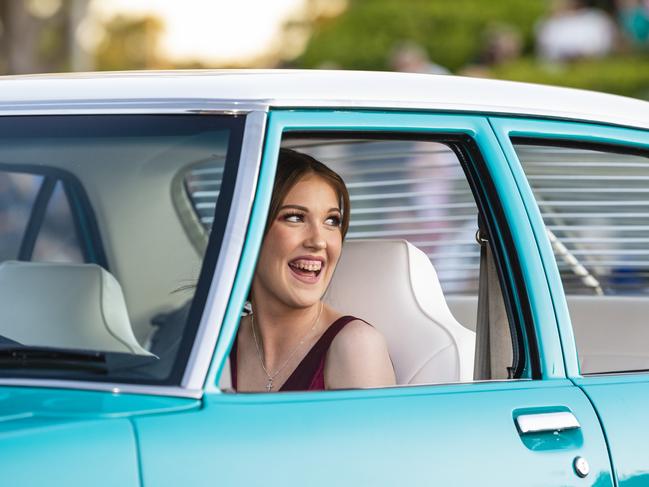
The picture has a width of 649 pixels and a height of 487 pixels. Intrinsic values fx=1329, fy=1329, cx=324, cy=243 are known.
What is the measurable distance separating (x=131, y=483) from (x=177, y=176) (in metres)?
1.50

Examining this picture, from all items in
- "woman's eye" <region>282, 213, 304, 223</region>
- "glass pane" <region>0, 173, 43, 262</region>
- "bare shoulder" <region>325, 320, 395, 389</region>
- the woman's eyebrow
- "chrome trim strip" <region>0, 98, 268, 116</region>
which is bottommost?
"bare shoulder" <region>325, 320, 395, 389</region>

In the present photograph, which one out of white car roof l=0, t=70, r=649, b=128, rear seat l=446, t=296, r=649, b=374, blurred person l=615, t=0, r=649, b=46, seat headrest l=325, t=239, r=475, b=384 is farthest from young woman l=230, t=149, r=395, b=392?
blurred person l=615, t=0, r=649, b=46

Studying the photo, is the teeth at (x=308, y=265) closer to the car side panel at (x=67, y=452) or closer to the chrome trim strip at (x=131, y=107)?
the chrome trim strip at (x=131, y=107)

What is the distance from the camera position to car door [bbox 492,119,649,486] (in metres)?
2.83

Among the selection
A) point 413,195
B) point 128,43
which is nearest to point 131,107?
point 413,195

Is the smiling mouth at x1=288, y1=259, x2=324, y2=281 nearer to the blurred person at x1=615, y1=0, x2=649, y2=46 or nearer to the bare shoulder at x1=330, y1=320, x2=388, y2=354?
the bare shoulder at x1=330, y1=320, x2=388, y2=354

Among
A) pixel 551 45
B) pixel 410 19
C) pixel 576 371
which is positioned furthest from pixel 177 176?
pixel 410 19

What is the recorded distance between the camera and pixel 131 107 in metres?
2.61

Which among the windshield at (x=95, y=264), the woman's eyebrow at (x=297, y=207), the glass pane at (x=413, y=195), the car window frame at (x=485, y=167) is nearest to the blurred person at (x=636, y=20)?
the glass pane at (x=413, y=195)

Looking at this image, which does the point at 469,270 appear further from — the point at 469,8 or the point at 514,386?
the point at 469,8

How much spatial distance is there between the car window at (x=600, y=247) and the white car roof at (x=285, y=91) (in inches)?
27.9

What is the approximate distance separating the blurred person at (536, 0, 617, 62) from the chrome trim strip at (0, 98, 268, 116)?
1187 cm

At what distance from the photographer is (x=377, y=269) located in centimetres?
342

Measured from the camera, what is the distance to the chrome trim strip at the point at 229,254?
7.93 ft
